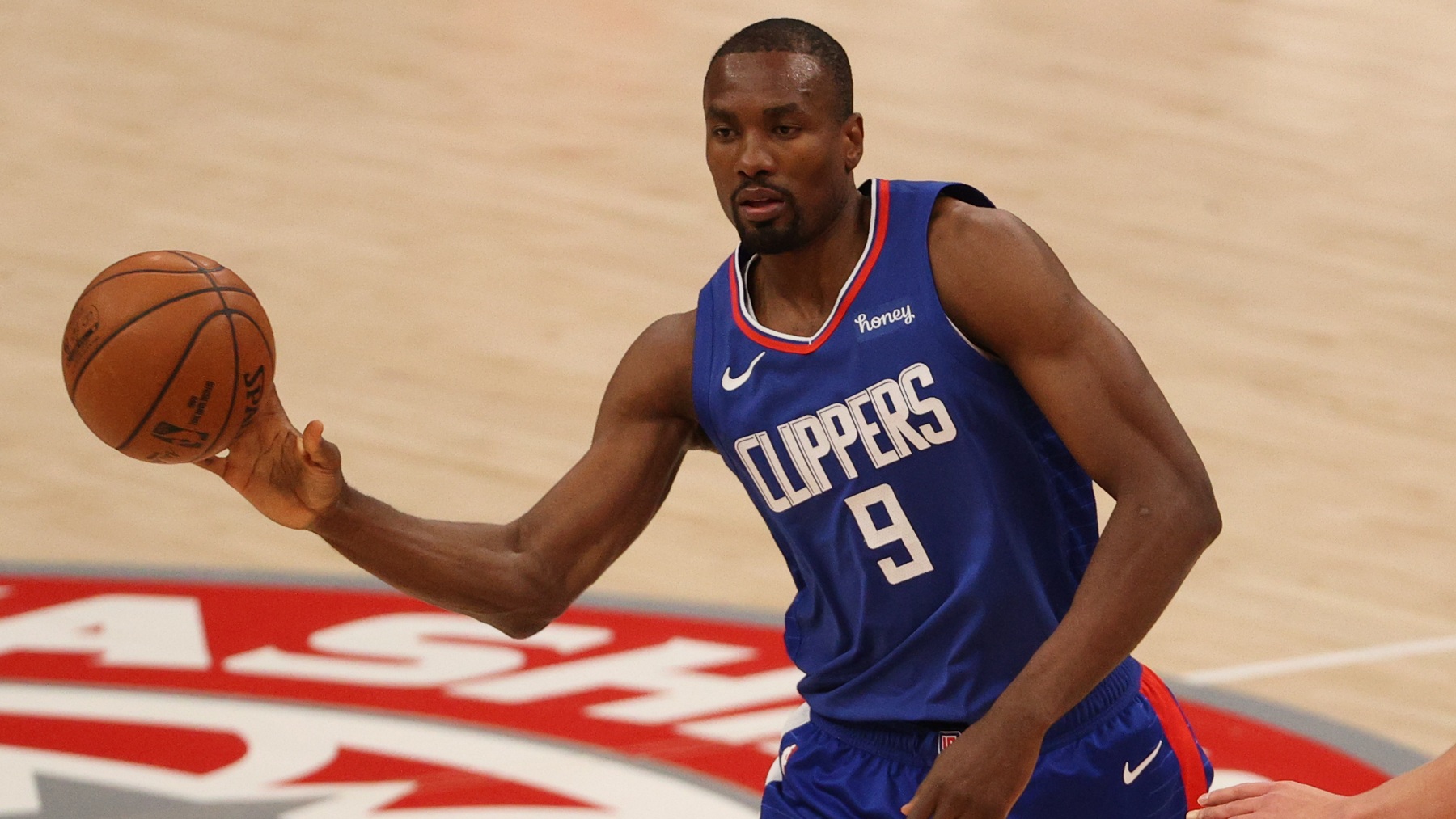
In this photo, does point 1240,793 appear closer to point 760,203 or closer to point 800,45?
point 760,203

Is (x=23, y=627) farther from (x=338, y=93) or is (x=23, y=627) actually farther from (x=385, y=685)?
(x=338, y=93)

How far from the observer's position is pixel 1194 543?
10.4 feet

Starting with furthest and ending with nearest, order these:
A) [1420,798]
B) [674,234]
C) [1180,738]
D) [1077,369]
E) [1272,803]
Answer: [674,234], [1180,738], [1077,369], [1272,803], [1420,798]

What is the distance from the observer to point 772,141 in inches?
132

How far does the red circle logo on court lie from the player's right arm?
1.72 m

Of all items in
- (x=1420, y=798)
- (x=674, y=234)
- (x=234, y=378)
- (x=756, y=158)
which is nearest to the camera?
(x=1420, y=798)

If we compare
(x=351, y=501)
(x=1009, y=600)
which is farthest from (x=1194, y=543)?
(x=351, y=501)

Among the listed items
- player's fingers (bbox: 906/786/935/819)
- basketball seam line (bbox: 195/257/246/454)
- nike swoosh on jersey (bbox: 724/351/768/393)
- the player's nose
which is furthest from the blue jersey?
basketball seam line (bbox: 195/257/246/454)

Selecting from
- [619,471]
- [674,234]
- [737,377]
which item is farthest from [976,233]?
[674,234]

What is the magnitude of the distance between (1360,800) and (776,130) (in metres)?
1.35

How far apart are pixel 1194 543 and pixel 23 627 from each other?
419cm

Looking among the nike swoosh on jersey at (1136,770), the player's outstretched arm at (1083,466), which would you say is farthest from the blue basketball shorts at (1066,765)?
the player's outstretched arm at (1083,466)

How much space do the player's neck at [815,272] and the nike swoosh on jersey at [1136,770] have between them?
2.97 ft

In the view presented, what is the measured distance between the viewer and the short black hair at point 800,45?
11.1ft
